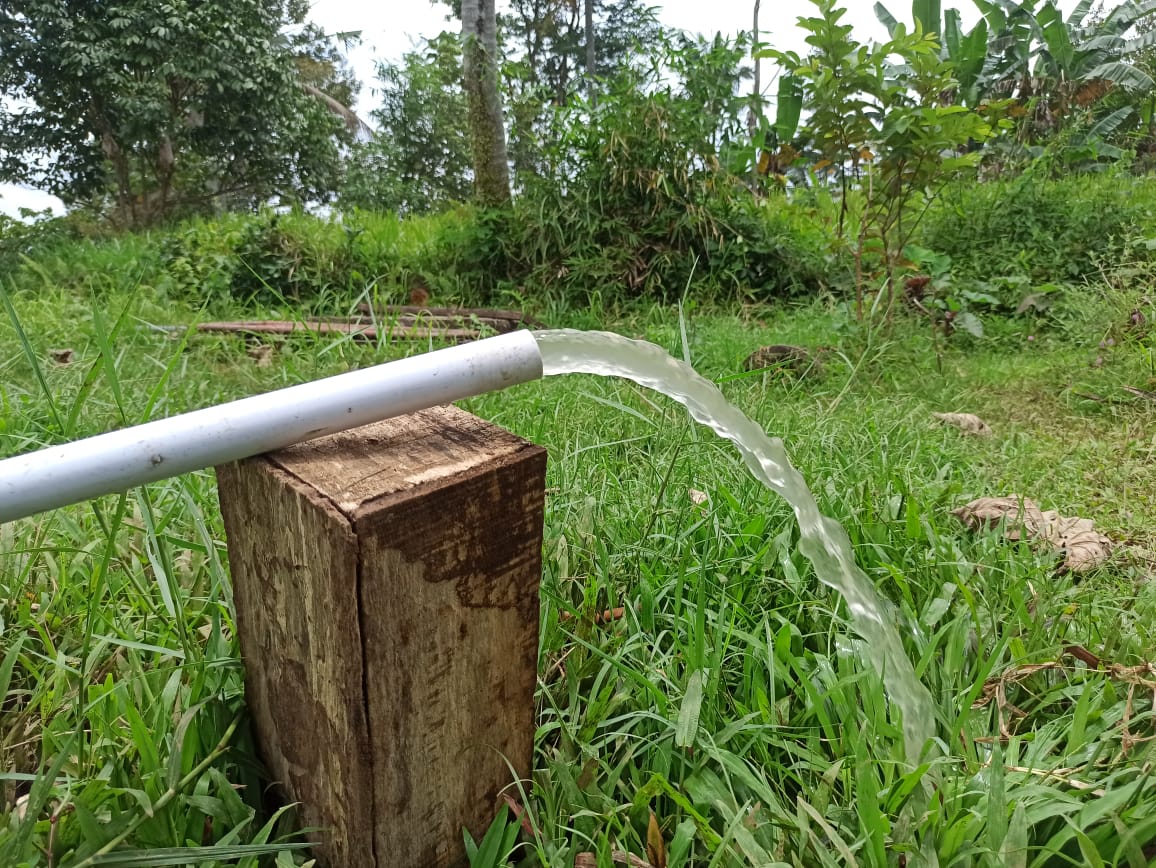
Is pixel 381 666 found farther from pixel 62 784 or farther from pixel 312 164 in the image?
pixel 312 164

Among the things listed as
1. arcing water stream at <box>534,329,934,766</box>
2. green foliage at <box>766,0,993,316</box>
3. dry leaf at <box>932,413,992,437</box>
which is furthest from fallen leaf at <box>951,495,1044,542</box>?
green foliage at <box>766,0,993,316</box>

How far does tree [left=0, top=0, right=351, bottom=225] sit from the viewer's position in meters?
10.6

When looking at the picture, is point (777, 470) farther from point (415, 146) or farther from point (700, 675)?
point (415, 146)

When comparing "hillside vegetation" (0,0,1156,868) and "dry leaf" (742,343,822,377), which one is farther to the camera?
"dry leaf" (742,343,822,377)

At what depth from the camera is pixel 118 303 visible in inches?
158

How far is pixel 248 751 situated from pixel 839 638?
97 centimetres

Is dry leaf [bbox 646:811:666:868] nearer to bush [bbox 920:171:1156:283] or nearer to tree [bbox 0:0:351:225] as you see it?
bush [bbox 920:171:1156:283]

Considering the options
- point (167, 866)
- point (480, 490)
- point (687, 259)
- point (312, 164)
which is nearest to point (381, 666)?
point (480, 490)

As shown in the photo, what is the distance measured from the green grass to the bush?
315cm

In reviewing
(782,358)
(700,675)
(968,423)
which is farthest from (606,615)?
(782,358)

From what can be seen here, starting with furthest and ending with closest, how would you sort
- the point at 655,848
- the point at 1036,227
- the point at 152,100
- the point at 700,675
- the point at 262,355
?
1. the point at 152,100
2. the point at 1036,227
3. the point at 262,355
4. the point at 700,675
5. the point at 655,848

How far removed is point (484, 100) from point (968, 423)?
513cm

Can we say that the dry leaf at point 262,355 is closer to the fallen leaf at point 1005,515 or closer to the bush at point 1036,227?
the fallen leaf at point 1005,515

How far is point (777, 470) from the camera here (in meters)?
1.22
